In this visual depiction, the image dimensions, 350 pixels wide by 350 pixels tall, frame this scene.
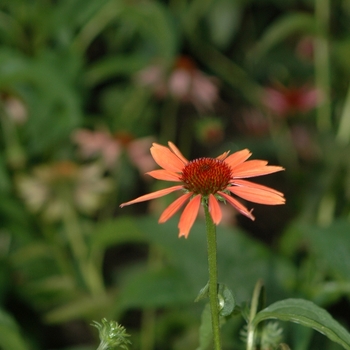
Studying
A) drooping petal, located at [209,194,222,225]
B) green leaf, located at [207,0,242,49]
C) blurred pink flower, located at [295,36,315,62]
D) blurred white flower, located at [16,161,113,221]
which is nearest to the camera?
drooping petal, located at [209,194,222,225]

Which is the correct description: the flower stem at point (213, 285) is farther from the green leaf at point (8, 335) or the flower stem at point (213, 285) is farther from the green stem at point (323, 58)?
the green stem at point (323, 58)

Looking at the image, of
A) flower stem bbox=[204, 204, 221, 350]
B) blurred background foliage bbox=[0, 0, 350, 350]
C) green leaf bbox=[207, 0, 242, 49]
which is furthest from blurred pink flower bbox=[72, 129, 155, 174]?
flower stem bbox=[204, 204, 221, 350]

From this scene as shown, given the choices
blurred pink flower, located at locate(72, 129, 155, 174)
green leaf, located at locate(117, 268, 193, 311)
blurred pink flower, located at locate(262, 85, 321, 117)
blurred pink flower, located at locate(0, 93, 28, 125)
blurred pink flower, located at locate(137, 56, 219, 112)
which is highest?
blurred pink flower, located at locate(137, 56, 219, 112)

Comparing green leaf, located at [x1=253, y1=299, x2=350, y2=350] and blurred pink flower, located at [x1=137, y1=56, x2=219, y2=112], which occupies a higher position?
blurred pink flower, located at [x1=137, y1=56, x2=219, y2=112]

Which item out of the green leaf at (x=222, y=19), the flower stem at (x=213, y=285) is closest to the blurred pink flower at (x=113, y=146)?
the green leaf at (x=222, y=19)

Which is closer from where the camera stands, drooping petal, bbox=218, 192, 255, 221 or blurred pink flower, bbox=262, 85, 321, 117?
drooping petal, bbox=218, 192, 255, 221

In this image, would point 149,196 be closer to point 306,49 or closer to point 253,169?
point 253,169

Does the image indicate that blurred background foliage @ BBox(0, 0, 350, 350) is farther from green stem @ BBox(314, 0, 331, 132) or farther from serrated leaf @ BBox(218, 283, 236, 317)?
serrated leaf @ BBox(218, 283, 236, 317)

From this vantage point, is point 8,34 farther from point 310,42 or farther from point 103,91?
point 310,42
